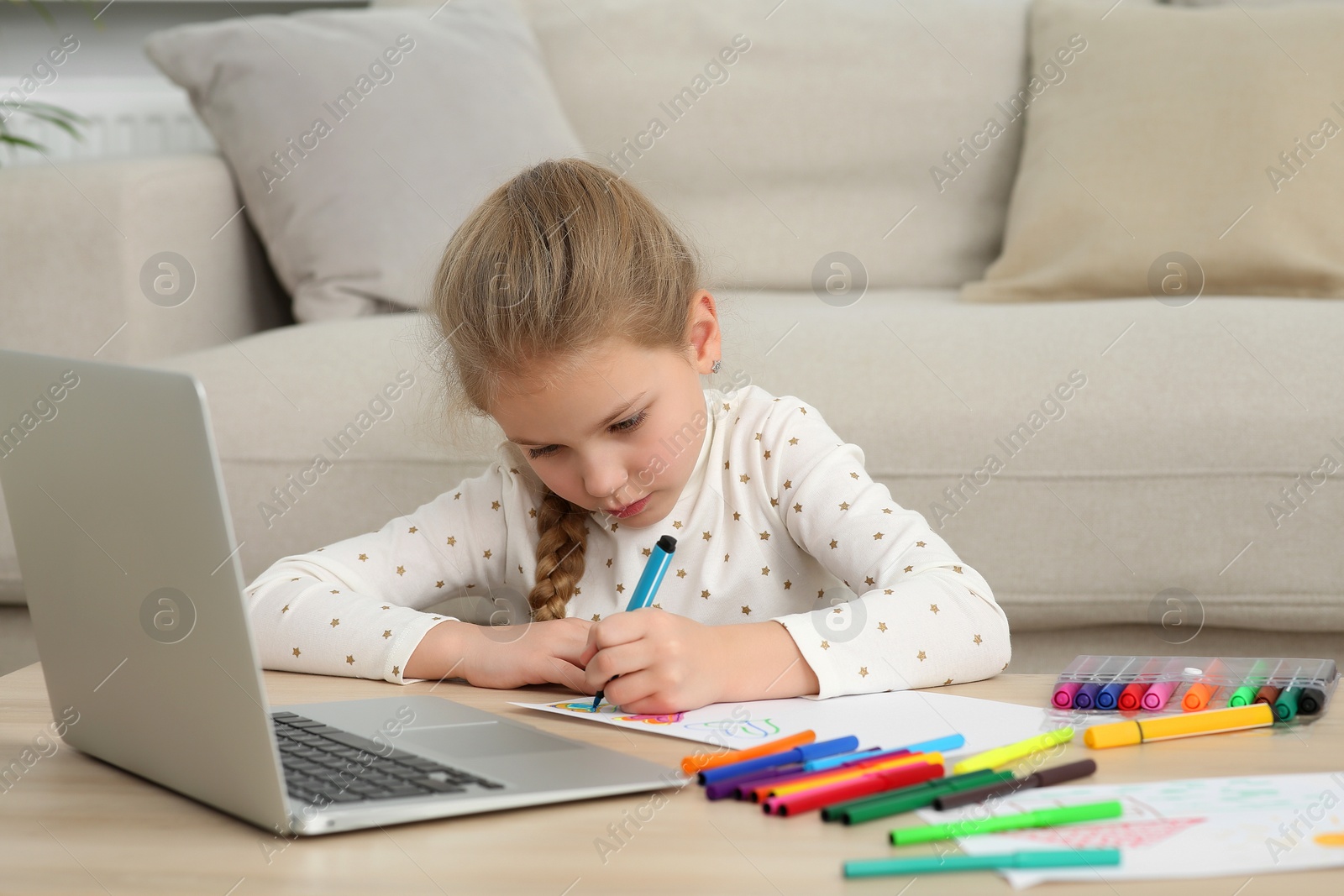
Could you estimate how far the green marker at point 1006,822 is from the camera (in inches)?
18.6

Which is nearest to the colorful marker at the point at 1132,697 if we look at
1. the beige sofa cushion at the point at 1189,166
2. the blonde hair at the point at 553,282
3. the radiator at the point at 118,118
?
Result: the blonde hair at the point at 553,282

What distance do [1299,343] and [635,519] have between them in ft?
2.42

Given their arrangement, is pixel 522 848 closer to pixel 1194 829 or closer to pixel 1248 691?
pixel 1194 829

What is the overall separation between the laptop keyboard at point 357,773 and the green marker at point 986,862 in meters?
0.17

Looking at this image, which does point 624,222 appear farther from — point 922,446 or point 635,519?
point 922,446

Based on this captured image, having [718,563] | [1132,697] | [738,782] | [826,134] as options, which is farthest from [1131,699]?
[826,134]

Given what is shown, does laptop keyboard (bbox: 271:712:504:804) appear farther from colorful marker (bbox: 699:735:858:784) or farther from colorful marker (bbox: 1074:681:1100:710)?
colorful marker (bbox: 1074:681:1100:710)

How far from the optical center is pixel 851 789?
0.52m

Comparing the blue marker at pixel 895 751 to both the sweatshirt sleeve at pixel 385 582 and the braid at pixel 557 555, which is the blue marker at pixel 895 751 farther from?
the braid at pixel 557 555

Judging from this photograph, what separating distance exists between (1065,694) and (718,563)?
441 mm

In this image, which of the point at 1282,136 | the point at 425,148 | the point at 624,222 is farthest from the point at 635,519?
the point at 1282,136

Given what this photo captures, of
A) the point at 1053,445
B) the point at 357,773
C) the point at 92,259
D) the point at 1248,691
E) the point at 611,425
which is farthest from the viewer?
the point at 92,259

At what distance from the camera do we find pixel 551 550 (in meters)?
1.06

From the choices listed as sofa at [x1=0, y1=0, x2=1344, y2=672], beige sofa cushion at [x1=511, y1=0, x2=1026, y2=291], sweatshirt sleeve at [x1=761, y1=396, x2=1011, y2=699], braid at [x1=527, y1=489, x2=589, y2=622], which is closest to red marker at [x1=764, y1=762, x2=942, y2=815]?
sweatshirt sleeve at [x1=761, y1=396, x2=1011, y2=699]
